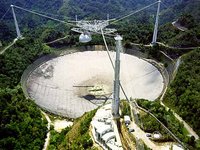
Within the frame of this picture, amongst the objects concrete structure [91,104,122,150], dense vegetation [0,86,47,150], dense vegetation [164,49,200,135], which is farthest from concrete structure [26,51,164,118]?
concrete structure [91,104,122,150]

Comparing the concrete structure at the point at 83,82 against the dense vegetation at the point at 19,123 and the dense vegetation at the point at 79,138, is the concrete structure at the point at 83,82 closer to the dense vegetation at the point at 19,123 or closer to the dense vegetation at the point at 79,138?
the dense vegetation at the point at 19,123

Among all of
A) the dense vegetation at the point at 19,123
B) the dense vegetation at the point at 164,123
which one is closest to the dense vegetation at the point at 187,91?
the dense vegetation at the point at 164,123

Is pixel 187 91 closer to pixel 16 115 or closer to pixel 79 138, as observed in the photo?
pixel 79 138

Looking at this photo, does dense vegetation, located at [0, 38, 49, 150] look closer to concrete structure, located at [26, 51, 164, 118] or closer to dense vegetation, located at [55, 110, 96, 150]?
concrete structure, located at [26, 51, 164, 118]

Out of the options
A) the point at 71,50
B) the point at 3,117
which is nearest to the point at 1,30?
the point at 71,50

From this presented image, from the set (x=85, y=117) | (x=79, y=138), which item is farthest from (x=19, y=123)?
(x=79, y=138)

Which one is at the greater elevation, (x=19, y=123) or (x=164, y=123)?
(x=164, y=123)
